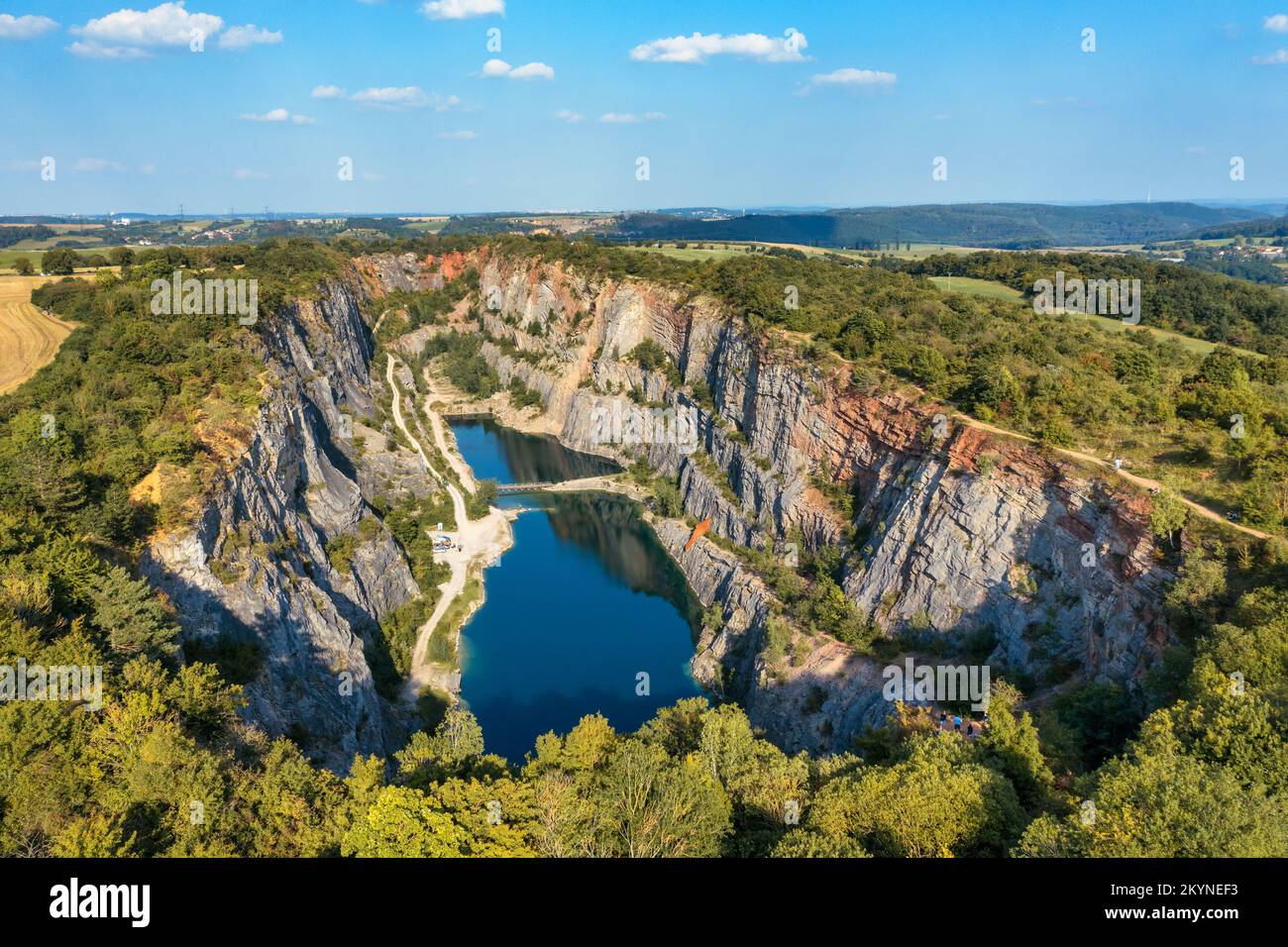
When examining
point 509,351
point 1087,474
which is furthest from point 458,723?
point 509,351

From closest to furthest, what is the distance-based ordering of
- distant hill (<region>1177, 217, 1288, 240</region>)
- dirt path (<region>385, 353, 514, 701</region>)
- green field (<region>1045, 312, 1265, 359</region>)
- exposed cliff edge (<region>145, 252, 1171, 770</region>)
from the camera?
exposed cliff edge (<region>145, 252, 1171, 770</region>), dirt path (<region>385, 353, 514, 701</region>), green field (<region>1045, 312, 1265, 359</region>), distant hill (<region>1177, 217, 1288, 240</region>)
